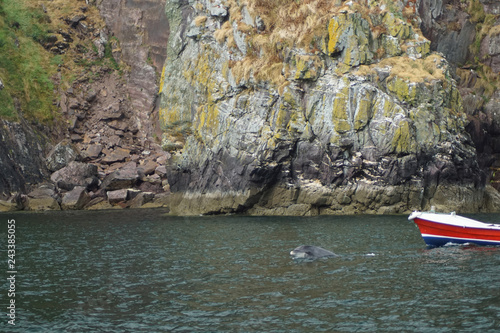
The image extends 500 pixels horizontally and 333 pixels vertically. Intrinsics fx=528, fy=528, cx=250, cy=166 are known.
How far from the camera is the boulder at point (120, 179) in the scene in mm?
62969

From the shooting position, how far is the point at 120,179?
6300cm

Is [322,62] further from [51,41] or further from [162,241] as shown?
[51,41]

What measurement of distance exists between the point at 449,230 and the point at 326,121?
865 inches

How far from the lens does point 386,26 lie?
171ft

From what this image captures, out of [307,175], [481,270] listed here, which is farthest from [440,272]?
[307,175]

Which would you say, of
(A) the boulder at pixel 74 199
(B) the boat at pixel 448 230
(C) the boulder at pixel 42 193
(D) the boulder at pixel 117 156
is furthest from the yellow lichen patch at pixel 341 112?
(C) the boulder at pixel 42 193

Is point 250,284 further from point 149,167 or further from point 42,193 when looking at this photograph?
point 149,167

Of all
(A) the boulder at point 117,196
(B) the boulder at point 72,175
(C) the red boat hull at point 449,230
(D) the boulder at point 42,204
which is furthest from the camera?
(B) the boulder at point 72,175

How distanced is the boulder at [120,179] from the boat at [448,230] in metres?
41.8

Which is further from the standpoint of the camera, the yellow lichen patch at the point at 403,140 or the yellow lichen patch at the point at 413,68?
the yellow lichen patch at the point at 413,68

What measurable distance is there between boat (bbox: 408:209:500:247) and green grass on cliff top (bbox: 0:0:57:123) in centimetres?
5399

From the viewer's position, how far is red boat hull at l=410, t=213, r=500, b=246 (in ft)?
91.8

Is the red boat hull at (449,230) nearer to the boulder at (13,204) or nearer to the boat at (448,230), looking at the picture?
the boat at (448,230)

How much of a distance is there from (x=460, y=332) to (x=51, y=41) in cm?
8153
